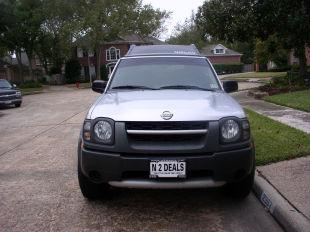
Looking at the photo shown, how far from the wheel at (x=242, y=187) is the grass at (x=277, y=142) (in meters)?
1.39

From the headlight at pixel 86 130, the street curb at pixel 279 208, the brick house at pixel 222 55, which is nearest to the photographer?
the street curb at pixel 279 208

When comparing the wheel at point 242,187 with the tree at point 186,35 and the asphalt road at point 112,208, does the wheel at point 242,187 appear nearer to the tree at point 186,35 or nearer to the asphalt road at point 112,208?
the asphalt road at point 112,208

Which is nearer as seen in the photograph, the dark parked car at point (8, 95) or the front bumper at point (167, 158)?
the front bumper at point (167, 158)

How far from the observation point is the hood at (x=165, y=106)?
512 cm

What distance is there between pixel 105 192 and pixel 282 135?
14.3 feet

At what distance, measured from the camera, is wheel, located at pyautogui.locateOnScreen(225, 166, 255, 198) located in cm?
565

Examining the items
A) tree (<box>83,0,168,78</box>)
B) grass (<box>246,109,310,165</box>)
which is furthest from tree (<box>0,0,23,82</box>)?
grass (<box>246,109,310,165</box>)

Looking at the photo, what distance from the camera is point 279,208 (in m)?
5.25

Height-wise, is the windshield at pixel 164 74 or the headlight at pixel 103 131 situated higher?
the windshield at pixel 164 74

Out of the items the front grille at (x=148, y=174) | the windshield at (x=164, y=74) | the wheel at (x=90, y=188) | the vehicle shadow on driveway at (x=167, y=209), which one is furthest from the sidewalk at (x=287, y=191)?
the wheel at (x=90, y=188)

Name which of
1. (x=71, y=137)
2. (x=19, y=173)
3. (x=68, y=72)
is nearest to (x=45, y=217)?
(x=19, y=173)

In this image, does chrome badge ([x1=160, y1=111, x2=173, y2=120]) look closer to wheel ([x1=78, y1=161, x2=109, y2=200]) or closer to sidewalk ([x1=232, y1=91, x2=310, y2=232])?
wheel ([x1=78, y1=161, x2=109, y2=200])

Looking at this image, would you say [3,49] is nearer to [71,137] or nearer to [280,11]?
[280,11]

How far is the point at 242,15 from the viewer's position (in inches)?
816
